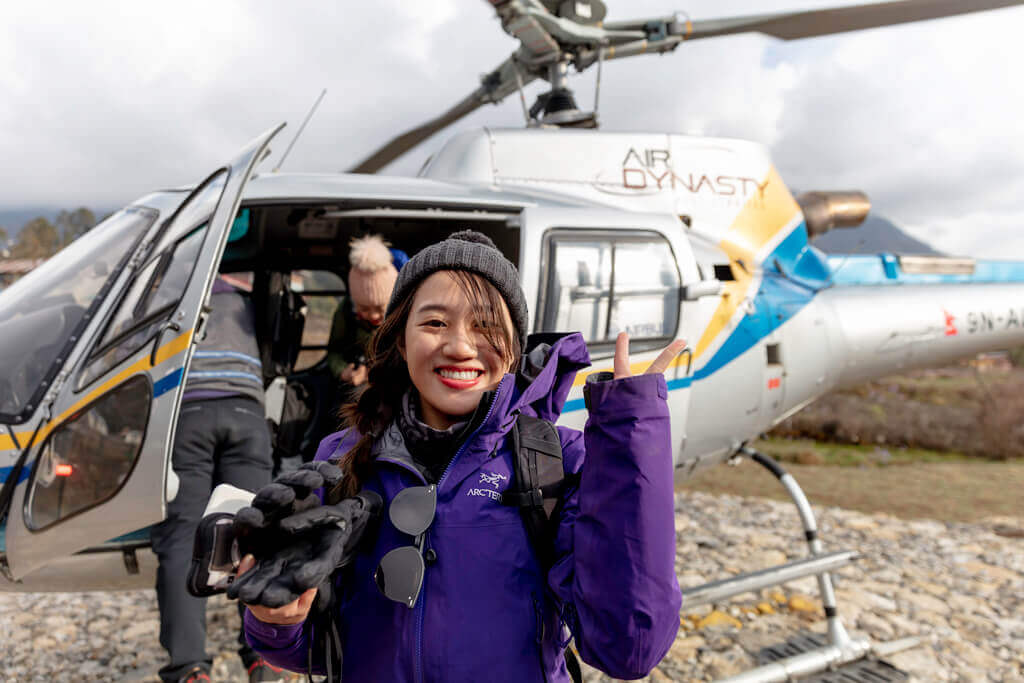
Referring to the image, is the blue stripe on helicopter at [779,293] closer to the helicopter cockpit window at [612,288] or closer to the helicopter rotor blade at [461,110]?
the helicopter cockpit window at [612,288]

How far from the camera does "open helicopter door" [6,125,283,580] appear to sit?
76.6 inches

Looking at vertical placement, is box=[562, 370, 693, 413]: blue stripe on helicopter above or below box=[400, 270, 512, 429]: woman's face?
below

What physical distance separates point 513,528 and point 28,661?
3.55 metres

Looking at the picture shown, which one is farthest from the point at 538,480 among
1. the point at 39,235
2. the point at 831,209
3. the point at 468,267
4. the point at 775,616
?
the point at 39,235

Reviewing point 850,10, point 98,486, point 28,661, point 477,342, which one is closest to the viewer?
point 477,342

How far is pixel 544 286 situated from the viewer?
2.69 m

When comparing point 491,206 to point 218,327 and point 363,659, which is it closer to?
point 218,327

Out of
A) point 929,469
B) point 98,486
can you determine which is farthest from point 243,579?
point 929,469

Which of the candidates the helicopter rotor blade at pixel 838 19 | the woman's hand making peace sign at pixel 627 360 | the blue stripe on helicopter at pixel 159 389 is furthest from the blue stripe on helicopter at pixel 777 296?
the woman's hand making peace sign at pixel 627 360

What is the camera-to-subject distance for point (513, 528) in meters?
0.97

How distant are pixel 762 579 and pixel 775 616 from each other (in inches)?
35.4

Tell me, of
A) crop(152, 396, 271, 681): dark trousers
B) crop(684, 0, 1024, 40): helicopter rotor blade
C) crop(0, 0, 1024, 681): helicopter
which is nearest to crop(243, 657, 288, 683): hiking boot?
crop(152, 396, 271, 681): dark trousers

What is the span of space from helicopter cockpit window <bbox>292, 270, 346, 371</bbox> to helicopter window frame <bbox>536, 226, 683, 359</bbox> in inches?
73.7

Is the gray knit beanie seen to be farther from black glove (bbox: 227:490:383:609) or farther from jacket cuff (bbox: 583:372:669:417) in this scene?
black glove (bbox: 227:490:383:609)
